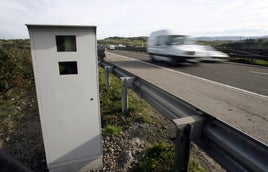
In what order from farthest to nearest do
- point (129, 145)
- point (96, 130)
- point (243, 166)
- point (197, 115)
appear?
point (129, 145), point (96, 130), point (197, 115), point (243, 166)

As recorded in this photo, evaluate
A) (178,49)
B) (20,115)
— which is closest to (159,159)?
(20,115)

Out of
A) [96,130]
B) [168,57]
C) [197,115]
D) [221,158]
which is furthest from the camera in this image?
[168,57]

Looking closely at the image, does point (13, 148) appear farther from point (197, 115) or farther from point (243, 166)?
point (243, 166)

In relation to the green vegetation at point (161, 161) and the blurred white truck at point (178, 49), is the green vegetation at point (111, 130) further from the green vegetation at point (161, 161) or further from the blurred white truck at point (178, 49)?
the blurred white truck at point (178, 49)

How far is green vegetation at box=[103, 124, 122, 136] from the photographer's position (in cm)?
460

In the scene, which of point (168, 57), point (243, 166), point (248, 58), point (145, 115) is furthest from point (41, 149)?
point (248, 58)

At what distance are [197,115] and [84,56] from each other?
204 centimetres

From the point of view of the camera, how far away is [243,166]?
160 cm

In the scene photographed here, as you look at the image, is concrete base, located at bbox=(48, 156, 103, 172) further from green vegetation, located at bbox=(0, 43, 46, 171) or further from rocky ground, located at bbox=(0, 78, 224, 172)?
green vegetation, located at bbox=(0, 43, 46, 171)

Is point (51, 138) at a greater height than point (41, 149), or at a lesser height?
greater

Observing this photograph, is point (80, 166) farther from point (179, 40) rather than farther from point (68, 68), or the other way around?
point (179, 40)

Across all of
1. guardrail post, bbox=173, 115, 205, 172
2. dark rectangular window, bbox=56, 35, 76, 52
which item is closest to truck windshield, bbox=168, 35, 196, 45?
dark rectangular window, bbox=56, 35, 76, 52

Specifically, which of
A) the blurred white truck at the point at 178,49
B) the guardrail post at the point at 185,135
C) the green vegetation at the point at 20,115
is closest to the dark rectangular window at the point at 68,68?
the green vegetation at the point at 20,115

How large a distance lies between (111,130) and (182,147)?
2.98 metres
